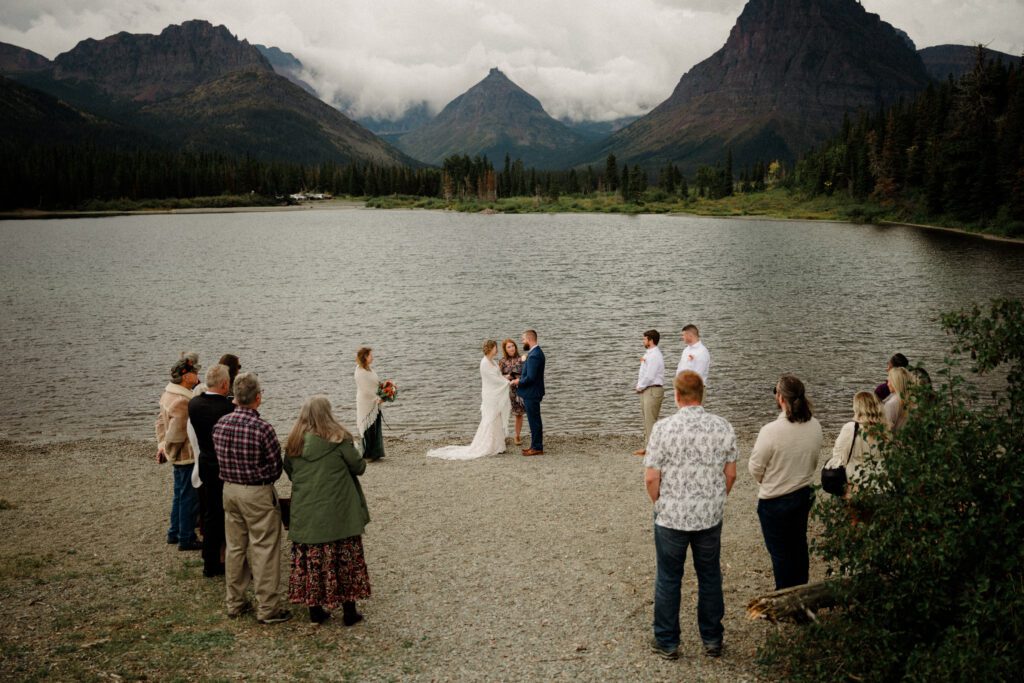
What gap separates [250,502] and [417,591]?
2789 millimetres

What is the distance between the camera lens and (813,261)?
73125 mm

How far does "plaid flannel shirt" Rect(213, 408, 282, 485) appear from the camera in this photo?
28.4 ft

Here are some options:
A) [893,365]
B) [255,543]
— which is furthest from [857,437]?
[255,543]

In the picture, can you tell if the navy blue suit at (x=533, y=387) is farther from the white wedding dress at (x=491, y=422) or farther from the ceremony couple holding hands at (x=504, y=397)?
the white wedding dress at (x=491, y=422)

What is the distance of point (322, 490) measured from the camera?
860cm

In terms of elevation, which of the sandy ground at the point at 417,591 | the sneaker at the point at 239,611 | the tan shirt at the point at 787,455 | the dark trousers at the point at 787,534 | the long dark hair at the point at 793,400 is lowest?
the sandy ground at the point at 417,591

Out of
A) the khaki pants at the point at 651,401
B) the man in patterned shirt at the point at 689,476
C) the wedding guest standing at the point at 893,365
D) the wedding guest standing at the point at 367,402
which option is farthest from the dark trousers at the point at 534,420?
the man in patterned shirt at the point at 689,476

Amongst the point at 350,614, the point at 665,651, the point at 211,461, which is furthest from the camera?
the point at 211,461

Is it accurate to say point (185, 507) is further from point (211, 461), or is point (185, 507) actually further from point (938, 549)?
point (938, 549)

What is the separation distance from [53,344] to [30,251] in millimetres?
62797

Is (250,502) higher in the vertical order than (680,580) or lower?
higher

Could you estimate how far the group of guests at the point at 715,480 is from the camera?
770 cm

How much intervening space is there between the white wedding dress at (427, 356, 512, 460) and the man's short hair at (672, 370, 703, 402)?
1015 centimetres

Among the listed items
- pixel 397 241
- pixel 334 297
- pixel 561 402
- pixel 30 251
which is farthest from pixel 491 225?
pixel 561 402
